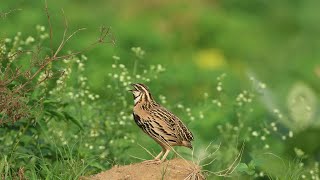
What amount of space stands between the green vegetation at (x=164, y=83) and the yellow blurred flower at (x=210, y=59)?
2cm

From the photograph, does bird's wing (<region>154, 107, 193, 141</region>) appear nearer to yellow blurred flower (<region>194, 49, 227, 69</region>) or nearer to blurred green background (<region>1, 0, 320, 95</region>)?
blurred green background (<region>1, 0, 320, 95</region>)

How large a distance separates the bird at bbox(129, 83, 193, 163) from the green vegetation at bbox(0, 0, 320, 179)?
255mm

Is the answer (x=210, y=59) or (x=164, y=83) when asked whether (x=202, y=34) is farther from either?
(x=164, y=83)

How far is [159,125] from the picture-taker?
8.67 metres

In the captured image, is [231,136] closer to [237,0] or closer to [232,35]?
[232,35]

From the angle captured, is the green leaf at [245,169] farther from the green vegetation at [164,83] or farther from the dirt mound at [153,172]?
the dirt mound at [153,172]

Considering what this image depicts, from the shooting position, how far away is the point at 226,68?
14.5 metres

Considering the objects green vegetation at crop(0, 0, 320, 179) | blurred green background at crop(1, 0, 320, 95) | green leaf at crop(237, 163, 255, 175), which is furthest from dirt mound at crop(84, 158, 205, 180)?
blurred green background at crop(1, 0, 320, 95)

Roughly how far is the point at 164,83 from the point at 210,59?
6.40 feet

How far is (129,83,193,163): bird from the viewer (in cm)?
867

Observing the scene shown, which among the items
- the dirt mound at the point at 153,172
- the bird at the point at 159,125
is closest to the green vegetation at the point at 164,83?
the dirt mound at the point at 153,172

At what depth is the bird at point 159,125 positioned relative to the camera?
8672 millimetres

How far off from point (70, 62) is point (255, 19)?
6180 mm

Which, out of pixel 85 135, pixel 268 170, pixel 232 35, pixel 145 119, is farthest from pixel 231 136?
pixel 232 35
